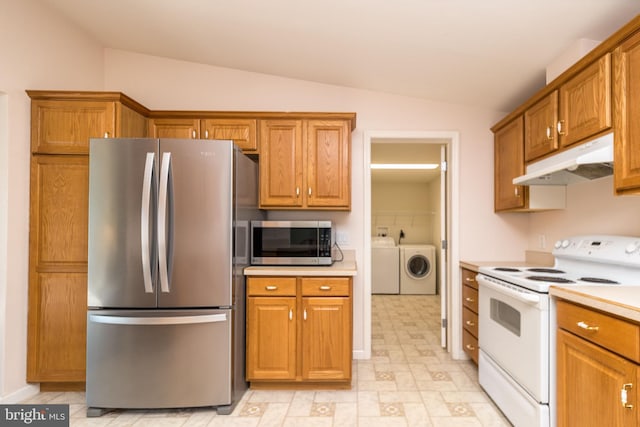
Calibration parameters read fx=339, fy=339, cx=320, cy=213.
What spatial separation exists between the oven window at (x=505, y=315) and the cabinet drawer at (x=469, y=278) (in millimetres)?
434

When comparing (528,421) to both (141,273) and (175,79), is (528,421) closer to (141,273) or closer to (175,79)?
(141,273)

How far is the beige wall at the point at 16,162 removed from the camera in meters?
2.19

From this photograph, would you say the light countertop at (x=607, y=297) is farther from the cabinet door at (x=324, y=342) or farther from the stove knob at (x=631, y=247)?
the cabinet door at (x=324, y=342)

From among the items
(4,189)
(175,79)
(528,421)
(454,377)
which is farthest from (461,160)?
(4,189)

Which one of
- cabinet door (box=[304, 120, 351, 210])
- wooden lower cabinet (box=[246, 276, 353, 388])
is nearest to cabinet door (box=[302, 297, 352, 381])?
wooden lower cabinet (box=[246, 276, 353, 388])

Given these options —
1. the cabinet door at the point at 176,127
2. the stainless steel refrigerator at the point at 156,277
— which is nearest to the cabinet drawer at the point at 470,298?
the stainless steel refrigerator at the point at 156,277

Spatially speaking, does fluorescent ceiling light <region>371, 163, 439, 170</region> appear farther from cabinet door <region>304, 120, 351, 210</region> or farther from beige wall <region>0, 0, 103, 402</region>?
beige wall <region>0, 0, 103, 402</region>

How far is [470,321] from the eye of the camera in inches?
111

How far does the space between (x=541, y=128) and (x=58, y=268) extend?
3.41 metres

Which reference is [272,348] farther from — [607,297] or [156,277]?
[607,297]

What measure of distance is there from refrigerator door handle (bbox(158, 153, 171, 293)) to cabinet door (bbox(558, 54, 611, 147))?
2.37m

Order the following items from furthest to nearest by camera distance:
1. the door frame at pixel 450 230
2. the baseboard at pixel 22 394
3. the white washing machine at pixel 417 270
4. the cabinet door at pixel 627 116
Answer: the white washing machine at pixel 417 270 < the door frame at pixel 450 230 < the baseboard at pixel 22 394 < the cabinet door at pixel 627 116

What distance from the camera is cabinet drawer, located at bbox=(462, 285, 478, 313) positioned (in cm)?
271

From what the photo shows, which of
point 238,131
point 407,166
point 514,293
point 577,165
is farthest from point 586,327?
point 407,166
